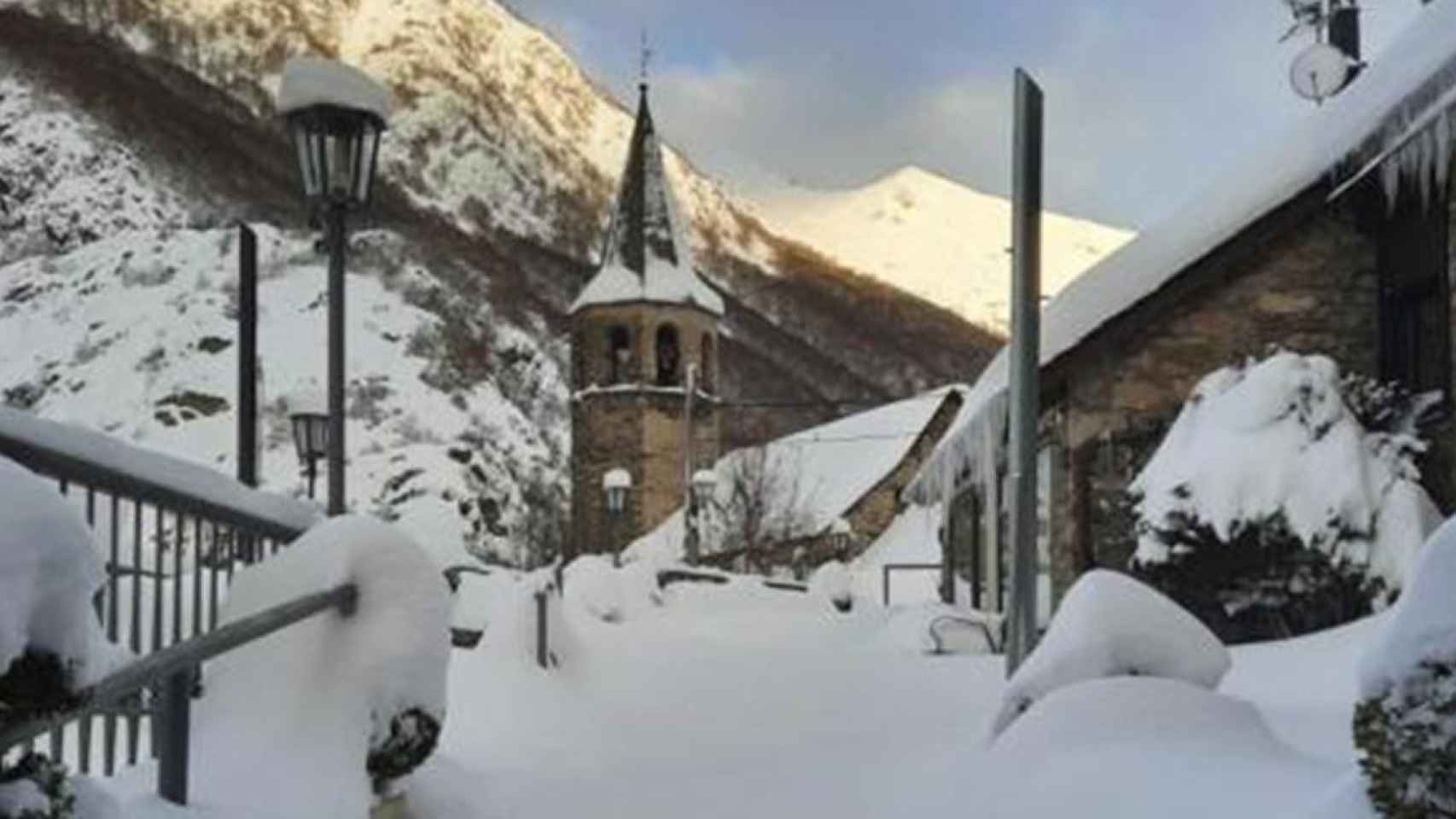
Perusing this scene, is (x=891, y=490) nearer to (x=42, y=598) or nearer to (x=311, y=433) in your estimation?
(x=311, y=433)

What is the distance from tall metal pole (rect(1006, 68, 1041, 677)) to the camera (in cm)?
885

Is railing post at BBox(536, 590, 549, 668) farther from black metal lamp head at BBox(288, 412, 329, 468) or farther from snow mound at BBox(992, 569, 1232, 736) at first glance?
snow mound at BBox(992, 569, 1232, 736)

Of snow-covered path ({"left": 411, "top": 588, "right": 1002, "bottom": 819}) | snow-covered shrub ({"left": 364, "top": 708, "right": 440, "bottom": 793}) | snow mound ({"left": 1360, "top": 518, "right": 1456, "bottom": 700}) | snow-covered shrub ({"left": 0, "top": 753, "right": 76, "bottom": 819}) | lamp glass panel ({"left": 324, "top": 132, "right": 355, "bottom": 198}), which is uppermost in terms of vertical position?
lamp glass panel ({"left": 324, "top": 132, "right": 355, "bottom": 198})

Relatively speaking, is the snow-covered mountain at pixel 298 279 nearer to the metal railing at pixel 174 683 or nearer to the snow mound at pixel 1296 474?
the snow mound at pixel 1296 474

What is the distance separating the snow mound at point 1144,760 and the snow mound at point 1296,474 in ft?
17.5

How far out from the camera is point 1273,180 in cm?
1566

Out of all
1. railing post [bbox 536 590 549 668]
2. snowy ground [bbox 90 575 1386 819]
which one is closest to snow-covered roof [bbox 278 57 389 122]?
snowy ground [bbox 90 575 1386 819]

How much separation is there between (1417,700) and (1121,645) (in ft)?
12.7

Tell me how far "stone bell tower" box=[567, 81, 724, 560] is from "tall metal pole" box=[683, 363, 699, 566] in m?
0.31

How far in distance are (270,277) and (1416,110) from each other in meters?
107

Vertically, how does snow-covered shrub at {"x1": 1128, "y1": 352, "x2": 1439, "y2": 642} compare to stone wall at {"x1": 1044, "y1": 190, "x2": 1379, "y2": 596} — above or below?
below

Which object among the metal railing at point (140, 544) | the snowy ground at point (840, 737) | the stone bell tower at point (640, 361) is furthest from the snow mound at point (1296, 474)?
the stone bell tower at point (640, 361)

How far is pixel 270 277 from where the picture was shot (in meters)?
114

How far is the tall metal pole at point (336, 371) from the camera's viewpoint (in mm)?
7727
